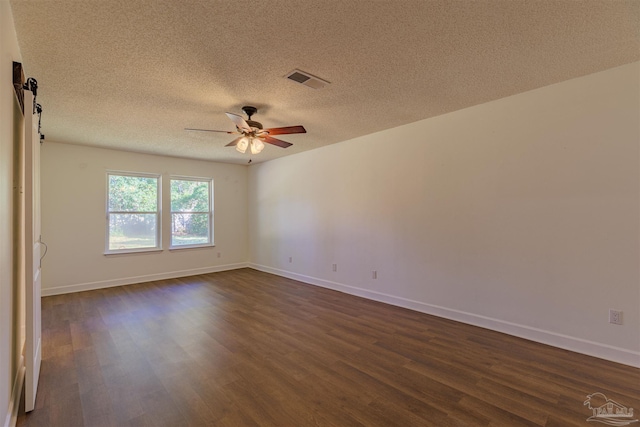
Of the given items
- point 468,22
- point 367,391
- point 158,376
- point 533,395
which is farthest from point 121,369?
point 468,22

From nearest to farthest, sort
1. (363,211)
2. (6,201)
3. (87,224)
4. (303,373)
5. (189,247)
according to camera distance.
Answer: (6,201), (303,373), (363,211), (87,224), (189,247)

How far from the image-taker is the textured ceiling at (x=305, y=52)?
182 cm

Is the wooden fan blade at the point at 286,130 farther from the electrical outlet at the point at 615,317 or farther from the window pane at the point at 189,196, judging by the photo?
the window pane at the point at 189,196

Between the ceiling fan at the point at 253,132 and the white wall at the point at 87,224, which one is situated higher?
the ceiling fan at the point at 253,132

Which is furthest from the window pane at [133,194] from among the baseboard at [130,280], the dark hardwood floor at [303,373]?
the dark hardwood floor at [303,373]

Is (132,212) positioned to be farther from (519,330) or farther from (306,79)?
(519,330)

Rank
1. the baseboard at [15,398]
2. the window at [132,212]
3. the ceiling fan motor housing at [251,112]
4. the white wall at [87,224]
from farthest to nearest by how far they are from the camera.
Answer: the window at [132,212], the white wall at [87,224], the ceiling fan motor housing at [251,112], the baseboard at [15,398]

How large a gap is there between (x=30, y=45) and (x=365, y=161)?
150 inches

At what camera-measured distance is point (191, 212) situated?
6.41 metres

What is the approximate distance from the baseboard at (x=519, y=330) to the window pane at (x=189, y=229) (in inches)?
143

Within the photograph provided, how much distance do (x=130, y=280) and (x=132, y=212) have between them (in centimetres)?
130

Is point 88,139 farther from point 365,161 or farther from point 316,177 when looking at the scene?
point 365,161

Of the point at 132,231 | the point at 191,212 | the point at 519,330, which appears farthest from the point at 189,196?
the point at 519,330

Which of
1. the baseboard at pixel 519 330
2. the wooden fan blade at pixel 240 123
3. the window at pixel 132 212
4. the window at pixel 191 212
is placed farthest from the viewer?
the window at pixel 191 212
